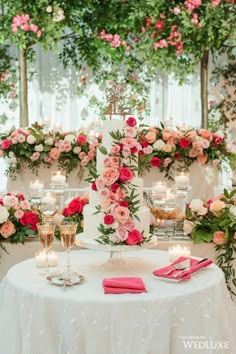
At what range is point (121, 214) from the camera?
250 cm

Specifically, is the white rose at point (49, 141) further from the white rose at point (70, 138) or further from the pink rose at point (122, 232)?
the pink rose at point (122, 232)

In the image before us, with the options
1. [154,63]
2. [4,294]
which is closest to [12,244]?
[4,294]

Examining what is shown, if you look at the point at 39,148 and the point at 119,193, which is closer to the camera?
the point at 119,193

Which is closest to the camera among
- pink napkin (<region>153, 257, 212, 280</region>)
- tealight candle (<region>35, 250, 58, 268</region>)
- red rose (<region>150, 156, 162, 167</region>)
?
pink napkin (<region>153, 257, 212, 280</region>)

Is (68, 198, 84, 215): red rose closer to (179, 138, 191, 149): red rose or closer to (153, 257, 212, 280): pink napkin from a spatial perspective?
(153, 257, 212, 280): pink napkin

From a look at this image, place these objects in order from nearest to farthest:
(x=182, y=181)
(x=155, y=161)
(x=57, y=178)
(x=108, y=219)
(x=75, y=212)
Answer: (x=108, y=219), (x=75, y=212), (x=182, y=181), (x=57, y=178), (x=155, y=161)

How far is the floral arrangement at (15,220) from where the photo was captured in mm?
3363

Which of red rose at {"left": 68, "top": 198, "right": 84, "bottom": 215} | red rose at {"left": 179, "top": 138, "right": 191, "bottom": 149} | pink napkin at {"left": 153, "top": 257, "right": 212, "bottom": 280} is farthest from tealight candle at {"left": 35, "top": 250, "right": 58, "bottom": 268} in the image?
red rose at {"left": 179, "top": 138, "right": 191, "bottom": 149}

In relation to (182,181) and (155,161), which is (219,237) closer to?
(182,181)

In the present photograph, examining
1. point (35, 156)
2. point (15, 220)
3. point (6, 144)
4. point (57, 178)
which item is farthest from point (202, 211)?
point (6, 144)

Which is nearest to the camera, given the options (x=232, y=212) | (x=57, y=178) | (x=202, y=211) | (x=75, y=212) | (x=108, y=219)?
(x=108, y=219)

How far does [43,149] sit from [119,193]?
9.92 feet

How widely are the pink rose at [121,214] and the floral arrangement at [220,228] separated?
0.97 metres

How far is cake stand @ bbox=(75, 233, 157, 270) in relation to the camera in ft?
8.26
